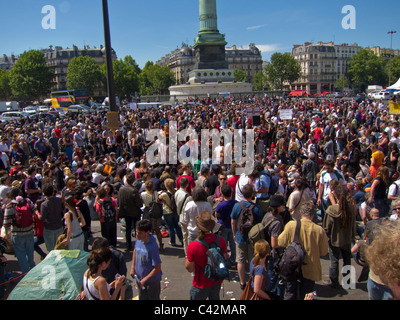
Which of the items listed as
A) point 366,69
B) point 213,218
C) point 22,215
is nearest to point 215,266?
point 213,218

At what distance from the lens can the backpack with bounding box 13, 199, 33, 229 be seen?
528 centimetres

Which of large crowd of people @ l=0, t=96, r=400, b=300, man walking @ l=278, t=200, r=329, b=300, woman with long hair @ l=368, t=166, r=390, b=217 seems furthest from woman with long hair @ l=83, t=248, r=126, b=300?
woman with long hair @ l=368, t=166, r=390, b=217

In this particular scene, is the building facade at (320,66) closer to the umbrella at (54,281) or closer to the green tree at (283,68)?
the green tree at (283,68)

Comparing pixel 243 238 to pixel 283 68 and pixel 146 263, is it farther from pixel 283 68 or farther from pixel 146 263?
pixel 283 68

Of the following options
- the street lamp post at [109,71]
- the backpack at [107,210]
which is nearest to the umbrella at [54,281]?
the backpack at [107,210]

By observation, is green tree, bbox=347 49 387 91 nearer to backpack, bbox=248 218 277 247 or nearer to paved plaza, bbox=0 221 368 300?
paved plaza, bbox=0 221 368 300

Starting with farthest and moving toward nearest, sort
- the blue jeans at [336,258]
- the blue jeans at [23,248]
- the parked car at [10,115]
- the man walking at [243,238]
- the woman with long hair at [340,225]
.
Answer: the parked car at [10,115]
the blue jeans at [23,248]
the man walking at [243,238]
the blue jeans at [336,258]
the woman with long hair at [340,225]

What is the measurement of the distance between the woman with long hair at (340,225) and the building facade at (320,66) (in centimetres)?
10939

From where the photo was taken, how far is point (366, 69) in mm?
95875

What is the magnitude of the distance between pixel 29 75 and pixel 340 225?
93.4 metres

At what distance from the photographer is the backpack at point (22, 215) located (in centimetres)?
528

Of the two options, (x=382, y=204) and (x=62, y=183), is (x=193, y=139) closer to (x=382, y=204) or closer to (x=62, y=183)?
(x=62, y=183)

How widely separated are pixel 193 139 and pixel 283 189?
5191 millimetres

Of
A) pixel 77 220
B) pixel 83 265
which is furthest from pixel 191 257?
pixel 77 220
